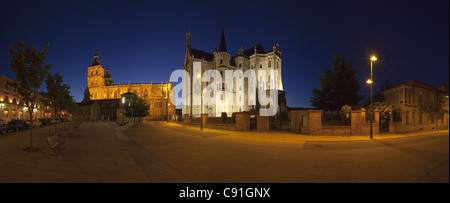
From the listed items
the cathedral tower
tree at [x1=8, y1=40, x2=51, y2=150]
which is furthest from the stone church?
the cathedral tower

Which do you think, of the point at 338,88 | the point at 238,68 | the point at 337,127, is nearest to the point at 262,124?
the point at 337,127

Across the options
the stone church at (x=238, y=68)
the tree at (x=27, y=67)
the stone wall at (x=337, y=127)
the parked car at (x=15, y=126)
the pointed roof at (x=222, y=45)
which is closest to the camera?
the tree at (x=27, y=67)

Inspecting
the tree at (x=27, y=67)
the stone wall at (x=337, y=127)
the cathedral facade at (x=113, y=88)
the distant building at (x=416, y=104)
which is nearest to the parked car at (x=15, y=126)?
the tree at (x=27, y=67)

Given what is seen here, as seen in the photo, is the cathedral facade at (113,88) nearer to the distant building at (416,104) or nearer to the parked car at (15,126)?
the parked car at (15,126)

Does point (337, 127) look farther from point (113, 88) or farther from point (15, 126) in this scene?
point (113, 88)

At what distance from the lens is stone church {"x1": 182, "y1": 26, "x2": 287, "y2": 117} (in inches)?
2530

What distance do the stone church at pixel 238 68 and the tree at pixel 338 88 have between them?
29.8 metres

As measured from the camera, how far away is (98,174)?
6.27m

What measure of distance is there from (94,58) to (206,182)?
6183 inches

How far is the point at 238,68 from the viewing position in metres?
73.2

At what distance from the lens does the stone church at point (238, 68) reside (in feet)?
211

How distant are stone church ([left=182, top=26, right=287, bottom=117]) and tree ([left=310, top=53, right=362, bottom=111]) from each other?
2982 centimetres

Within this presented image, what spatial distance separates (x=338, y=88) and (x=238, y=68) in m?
45.6

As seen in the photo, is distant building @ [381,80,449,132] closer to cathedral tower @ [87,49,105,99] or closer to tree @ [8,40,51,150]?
tree @ [8,40,51,150]
